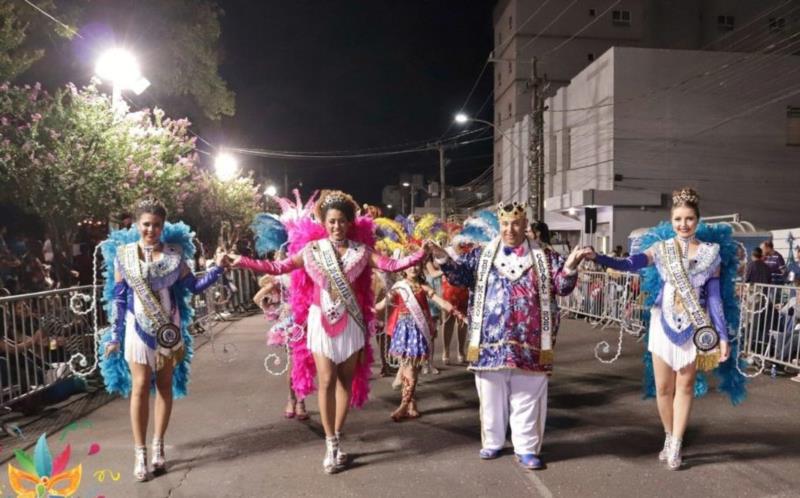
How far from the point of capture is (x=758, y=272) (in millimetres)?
8867

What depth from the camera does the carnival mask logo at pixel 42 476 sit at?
11.7ft

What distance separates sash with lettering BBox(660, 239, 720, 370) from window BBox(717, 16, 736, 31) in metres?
36.7

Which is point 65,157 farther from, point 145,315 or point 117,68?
point 145,315

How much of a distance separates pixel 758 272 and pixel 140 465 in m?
8.90

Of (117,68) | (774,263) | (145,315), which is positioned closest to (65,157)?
(117,68)

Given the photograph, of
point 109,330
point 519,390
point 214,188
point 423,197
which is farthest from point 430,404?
point 423,197

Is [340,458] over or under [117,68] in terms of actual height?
under

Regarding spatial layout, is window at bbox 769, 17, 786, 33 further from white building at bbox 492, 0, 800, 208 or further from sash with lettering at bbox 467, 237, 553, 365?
sash with lettering at bbox 467, 237, 553, 365

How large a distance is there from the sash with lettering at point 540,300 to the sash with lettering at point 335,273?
2.87ft

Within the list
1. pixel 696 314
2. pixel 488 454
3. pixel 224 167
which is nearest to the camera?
pixel 696 314

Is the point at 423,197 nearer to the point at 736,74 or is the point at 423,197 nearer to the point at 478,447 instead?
the point at 736,74

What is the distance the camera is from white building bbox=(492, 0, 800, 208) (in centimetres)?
3375

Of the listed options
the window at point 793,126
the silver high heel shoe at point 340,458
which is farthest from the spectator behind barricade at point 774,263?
the window at point 793,126

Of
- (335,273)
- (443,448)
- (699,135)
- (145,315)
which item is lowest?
(443,448)
